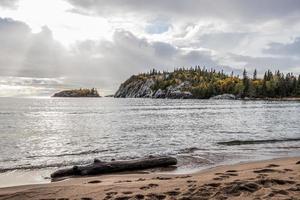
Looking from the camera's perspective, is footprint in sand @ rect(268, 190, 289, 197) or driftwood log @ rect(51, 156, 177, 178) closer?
footprint in sand @ rect(268, 190, 289, 197)

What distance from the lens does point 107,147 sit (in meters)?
28.3

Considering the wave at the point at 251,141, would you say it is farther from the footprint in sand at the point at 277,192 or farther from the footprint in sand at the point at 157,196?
the footprint in sand at the point at 157,196

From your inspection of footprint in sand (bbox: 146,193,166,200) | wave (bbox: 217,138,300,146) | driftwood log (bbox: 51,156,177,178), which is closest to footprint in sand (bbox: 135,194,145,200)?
footprint in sand (bbox: 146,193,166,200)

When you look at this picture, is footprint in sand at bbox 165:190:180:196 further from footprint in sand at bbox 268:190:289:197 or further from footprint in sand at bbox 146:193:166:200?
footprint in sand at bbox 268:190:289:197

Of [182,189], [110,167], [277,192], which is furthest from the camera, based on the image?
[110,167]

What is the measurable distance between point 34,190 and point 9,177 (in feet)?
16.5

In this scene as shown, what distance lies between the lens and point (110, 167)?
1734 centimetres

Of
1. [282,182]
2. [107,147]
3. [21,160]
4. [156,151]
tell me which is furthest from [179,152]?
[282,182]

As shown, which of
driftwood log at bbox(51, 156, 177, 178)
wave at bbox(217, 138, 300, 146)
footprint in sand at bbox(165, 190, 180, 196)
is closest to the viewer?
footprint in sand at bbox(165, 190, 180, 196)

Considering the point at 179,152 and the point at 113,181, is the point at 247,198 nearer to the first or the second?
the point at 113,181

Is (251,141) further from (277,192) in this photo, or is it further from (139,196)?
(139,196)

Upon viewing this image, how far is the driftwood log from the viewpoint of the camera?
16891mm

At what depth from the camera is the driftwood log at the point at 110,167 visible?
665 inches

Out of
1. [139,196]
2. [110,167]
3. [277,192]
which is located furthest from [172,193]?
[110,167]
